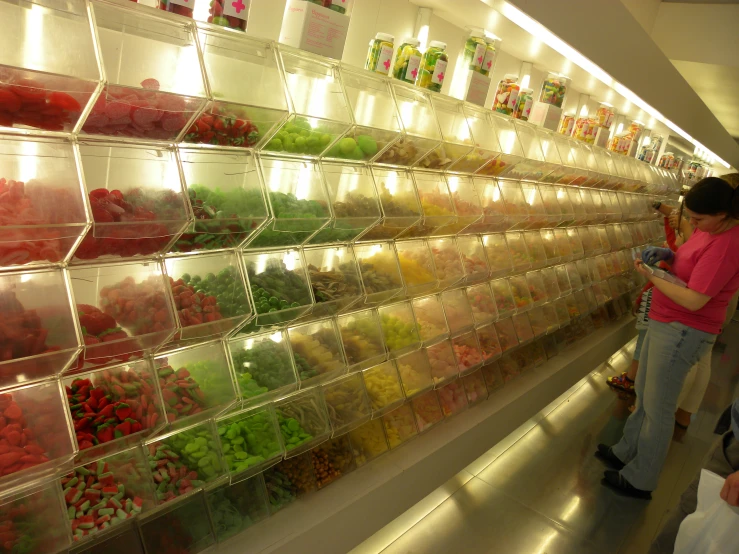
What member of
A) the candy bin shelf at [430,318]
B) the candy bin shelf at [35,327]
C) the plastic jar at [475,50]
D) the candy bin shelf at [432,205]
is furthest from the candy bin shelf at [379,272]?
the candy bin shelf at [35,327]

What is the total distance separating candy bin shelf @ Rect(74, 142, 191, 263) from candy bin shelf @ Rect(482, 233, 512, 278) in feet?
5.68

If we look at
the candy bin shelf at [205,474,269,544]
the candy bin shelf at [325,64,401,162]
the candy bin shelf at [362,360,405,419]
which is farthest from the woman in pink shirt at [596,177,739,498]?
the candy bin shelf at [205,474,269,544]

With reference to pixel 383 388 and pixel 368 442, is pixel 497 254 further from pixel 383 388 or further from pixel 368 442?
pixel 368 442

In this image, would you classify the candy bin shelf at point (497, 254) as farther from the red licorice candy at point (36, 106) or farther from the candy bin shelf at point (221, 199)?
the red licorice candy at point (36, 106)

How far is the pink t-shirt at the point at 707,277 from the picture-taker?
8.10 feet

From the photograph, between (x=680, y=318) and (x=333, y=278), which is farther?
(x=680, y=318)

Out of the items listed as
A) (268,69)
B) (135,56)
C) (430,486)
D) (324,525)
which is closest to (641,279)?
(430,486)

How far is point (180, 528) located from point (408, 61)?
5.62 ft

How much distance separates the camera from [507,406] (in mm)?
2959

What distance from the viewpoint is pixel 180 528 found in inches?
63.1

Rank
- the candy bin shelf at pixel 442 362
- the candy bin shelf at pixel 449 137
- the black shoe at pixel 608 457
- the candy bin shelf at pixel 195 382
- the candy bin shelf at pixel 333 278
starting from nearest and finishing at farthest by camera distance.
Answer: the candy bin shelf at pixel 195 382 < the candy bin shelf at pixel 333 278 < the candy bin shelf at pixel 449 137 < the candy bin shelf at pixel 442 362 < the black shoe at pixel 608 457

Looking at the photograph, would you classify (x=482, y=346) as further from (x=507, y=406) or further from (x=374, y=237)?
(x=374, y=237)

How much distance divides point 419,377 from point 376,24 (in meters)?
1.45

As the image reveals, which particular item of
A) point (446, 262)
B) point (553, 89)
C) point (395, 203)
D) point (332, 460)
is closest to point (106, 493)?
point (332, 460)
